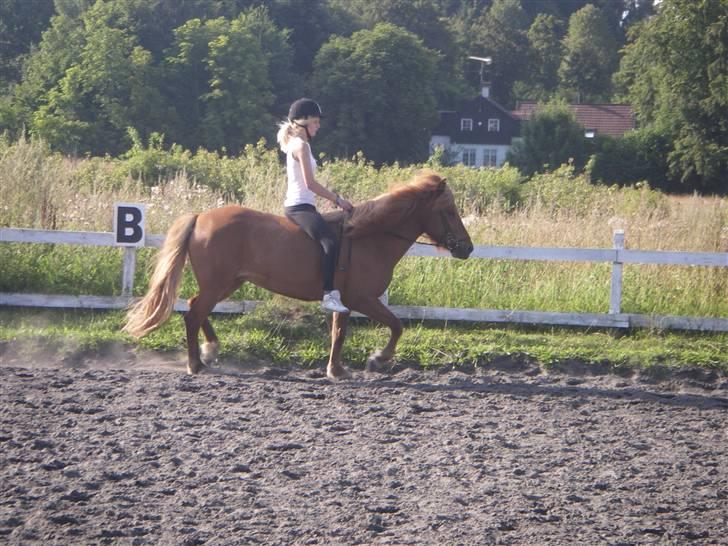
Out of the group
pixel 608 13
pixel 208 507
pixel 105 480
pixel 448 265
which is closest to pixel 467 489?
pixel 208 507

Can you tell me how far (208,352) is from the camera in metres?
8.95

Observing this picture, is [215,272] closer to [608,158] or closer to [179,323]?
[179,323]

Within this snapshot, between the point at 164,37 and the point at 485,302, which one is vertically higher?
the point at 164,37

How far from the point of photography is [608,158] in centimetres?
5341

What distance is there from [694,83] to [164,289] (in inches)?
1665

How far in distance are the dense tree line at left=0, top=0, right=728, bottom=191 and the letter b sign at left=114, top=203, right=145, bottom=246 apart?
2942cm

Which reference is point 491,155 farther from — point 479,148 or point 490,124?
point 490,124

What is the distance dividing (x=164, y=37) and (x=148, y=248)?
159 feet

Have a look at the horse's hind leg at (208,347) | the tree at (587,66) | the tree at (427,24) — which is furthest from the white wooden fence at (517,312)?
the tree at (587,66)

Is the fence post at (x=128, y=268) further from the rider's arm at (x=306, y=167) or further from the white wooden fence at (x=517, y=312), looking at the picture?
the rider's arm at (x=306, y=167)

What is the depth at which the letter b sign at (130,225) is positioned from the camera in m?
10.5

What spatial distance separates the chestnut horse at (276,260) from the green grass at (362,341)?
0.82 m

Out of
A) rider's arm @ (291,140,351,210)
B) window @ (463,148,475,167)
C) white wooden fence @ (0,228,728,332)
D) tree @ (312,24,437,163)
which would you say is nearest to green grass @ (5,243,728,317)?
white wooden fence @ (0,228,728,332)

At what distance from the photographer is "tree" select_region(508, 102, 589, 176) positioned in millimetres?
55750
